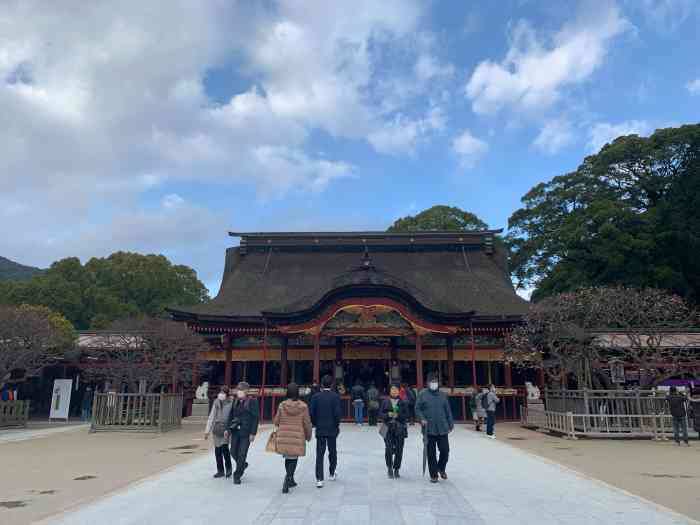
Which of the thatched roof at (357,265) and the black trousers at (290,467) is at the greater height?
the thatched roof at (357,265)

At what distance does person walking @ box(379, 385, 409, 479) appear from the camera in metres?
8.69

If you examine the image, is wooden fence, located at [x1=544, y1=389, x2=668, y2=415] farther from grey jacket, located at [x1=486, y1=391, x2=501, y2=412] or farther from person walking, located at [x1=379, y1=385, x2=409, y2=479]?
person walking, located at [x1=379, y1=385, x2=409, y2=479]

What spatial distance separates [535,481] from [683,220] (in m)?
28.5

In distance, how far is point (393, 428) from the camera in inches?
342

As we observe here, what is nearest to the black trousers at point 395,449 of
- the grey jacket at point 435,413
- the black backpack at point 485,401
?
the grey jacket at point 435,413

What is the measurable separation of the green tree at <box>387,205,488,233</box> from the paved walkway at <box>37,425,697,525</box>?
35.2 m

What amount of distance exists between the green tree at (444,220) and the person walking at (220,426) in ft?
121

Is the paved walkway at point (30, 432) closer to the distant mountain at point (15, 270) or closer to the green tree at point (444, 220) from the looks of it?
the green tree at point (444, 220)

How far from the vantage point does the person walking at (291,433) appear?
7.61 m

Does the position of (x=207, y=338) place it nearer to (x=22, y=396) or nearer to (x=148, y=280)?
(x=22, y=396)

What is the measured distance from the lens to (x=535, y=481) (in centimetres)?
888

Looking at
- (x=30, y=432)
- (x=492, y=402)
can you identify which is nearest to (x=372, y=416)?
(x=492, y=402)

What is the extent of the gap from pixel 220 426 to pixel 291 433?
1535 mm

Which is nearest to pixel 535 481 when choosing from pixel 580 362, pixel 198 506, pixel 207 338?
pixel 198 506
